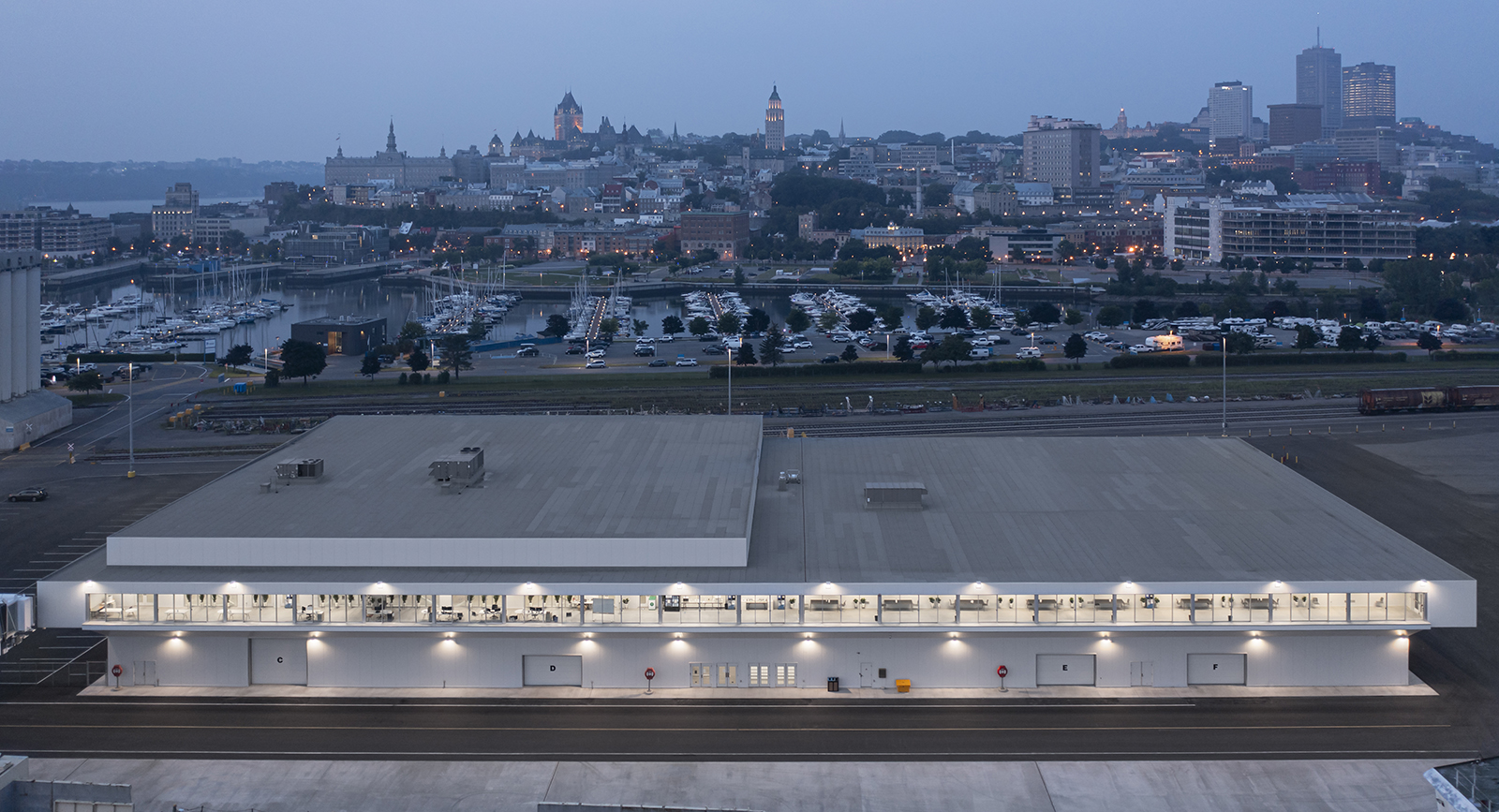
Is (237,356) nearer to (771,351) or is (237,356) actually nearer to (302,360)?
(302,360)

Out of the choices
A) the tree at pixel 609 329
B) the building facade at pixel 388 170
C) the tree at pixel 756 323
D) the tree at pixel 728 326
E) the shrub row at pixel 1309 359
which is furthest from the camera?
the building facade at pixel 388 170

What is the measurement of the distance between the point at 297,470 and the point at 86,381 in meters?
20.1

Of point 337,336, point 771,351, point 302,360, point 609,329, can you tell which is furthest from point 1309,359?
point 337,336

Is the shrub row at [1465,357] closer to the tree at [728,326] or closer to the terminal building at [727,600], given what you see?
the tree at [728,326]

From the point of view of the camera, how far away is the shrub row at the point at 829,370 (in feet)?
122

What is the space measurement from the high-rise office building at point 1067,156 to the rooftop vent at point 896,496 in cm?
12529

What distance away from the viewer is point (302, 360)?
120 feet

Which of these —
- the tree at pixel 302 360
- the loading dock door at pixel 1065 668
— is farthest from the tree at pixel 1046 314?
the loading dock door at pixel 1065 668

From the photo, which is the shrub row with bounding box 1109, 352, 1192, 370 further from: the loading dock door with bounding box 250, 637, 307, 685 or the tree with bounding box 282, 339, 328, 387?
the loading dock door with bounding box 250, 637, 307, 685

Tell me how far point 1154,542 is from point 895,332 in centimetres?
3133

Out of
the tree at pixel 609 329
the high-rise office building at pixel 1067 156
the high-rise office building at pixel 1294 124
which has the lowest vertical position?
the tree at pixel 609 329

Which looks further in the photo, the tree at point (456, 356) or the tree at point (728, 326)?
the tree at point (728, 326)

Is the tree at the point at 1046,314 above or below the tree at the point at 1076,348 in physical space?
above

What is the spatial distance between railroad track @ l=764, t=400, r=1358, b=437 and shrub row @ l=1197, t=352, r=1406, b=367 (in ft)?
23.2
